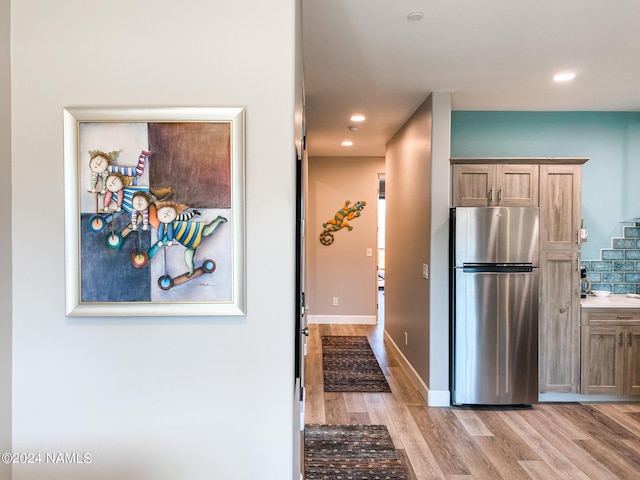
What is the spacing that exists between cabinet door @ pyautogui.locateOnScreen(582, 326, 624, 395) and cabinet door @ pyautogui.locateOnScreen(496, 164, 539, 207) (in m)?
1.28

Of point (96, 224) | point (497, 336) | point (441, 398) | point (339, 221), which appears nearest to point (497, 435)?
point (441, 398)

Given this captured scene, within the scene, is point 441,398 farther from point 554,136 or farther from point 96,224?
point 96,224

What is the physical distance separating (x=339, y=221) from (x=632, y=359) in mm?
4112

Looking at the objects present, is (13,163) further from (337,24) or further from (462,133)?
(462,133)

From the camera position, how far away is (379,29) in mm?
2309

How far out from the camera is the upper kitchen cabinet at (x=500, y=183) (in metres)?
3.42

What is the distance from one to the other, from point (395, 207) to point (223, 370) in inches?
153

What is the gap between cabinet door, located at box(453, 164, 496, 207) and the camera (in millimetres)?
3430

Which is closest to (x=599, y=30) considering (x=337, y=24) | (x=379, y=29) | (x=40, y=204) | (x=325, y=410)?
(x=379, y=29)

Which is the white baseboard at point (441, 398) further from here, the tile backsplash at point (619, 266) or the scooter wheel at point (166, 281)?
the scooter wheel at point (166, 281)

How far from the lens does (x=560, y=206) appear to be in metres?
3.43

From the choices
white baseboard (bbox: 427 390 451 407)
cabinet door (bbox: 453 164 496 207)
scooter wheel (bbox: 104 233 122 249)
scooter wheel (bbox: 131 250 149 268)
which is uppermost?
cabinet door (bbox: 453 164 496 207)

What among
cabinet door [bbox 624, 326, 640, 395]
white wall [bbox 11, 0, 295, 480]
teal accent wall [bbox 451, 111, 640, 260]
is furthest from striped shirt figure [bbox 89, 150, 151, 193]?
cabinet door [bbox 624, 326, 640, 395]

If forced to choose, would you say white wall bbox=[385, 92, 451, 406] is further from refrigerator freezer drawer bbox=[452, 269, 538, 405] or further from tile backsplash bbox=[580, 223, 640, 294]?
tile backsplash bbox=[580, 223, 640, 294]
